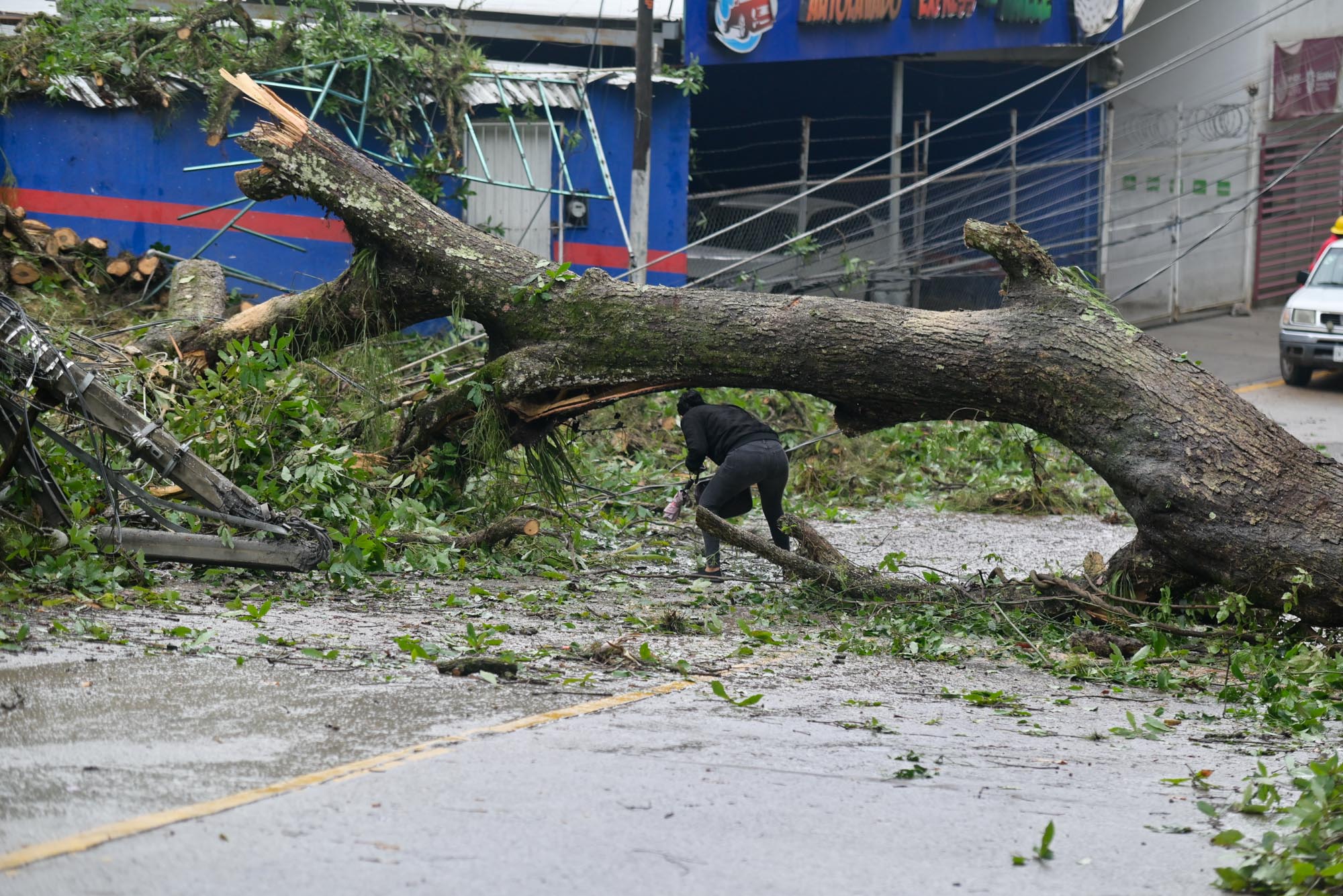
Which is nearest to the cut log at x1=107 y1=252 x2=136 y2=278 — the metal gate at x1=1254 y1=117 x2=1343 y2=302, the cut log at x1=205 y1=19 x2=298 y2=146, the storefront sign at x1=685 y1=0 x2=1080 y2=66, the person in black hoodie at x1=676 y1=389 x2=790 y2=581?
the cut log at x1=205 y1=19 x2=298 y2=146

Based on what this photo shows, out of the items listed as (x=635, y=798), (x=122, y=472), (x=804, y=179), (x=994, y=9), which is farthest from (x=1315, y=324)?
Result: (x=635, y=798)

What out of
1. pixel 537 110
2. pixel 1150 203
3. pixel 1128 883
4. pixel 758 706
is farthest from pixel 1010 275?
pixel 1150 203

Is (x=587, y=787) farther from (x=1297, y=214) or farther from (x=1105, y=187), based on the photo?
A: (x=1297, y=214)

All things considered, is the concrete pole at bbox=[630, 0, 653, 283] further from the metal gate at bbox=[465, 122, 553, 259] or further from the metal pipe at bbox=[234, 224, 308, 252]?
the metal pipe at bbox=[234, 224, 308, 252]

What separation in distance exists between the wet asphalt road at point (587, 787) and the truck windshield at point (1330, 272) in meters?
13.1

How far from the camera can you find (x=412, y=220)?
8.32 m

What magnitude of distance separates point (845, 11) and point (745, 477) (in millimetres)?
10398

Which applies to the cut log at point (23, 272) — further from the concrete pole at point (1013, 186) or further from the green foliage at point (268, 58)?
the concrete pole at point (1013, 186)

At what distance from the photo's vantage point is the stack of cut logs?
1259 centimetres

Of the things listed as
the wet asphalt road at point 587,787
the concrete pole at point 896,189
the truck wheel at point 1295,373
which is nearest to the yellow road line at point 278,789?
the wet asphalt road at point 587,787

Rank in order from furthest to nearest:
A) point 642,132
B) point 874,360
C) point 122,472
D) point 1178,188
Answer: point 1178,188 → point 642,132 → point 874,360 → point 122,472

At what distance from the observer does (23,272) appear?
12508 mm

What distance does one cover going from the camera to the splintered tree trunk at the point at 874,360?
650 centimetres

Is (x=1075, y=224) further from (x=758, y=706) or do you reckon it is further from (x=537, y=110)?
(x=758, y=706)
